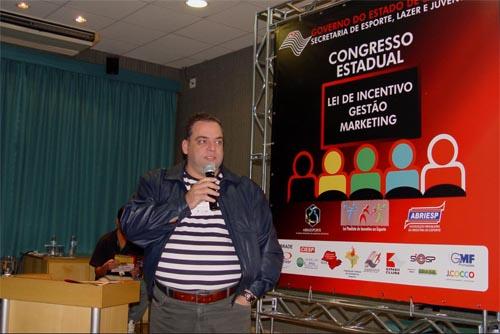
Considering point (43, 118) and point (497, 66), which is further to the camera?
point (43, 118)

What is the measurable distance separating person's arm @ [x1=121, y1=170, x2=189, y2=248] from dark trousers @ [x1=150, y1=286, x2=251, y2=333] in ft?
0.98

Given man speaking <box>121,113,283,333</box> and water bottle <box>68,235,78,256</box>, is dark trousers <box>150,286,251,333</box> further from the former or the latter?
water bottle <box>68,235,78,256</box>

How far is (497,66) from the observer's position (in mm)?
2914

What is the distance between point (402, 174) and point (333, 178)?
53 cm

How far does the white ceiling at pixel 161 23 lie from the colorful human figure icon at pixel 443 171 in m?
2.39

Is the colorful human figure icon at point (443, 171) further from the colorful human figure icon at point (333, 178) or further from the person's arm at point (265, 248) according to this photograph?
the person's arm at point (265, 248)

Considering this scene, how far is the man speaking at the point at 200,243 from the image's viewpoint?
2574 mm

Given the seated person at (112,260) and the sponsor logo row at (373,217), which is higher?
the sponsor logo row at (373,217)

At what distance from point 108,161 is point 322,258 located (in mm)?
3784

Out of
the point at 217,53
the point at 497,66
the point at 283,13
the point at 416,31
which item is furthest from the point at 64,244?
the point at 497,66

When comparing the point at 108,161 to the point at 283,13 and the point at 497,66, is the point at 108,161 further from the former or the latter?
the point at 497,66

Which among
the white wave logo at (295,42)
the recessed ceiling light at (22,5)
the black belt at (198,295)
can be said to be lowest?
the black belt at (198,295)

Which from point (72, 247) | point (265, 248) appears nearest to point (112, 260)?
point (72, 247)

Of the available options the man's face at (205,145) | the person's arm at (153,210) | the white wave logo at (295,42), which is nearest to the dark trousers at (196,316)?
the person's arm at (153,210)
